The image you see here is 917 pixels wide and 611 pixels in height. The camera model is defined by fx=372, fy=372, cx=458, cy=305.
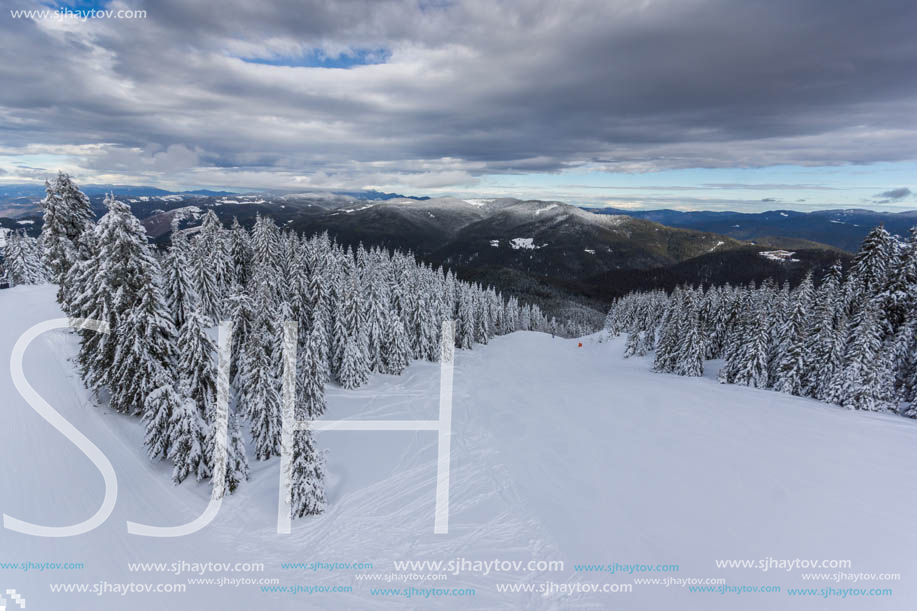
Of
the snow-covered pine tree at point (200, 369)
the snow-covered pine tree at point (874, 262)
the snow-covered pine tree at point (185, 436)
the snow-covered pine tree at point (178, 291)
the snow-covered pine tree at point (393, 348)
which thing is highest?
the snow-covered pine tree at point (874, 262)

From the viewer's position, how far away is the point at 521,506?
57.3ft

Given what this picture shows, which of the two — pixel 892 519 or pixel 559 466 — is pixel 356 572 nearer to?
pixel 559 466

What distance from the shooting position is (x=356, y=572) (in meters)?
13.8

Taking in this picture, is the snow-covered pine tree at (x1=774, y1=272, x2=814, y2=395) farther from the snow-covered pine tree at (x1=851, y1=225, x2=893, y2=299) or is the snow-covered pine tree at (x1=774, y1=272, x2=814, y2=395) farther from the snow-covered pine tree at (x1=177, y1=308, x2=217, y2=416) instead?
the snow-covered pine tree at (x1=177, y1=308, x2=217, y2=416)

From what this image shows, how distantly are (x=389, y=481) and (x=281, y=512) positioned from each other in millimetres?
5485

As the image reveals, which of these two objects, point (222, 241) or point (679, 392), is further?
point (222, 241)

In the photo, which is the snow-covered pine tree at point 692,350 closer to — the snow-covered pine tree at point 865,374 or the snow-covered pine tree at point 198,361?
the snow-covered pine tree at point 865,374

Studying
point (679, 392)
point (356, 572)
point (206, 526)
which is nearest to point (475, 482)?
point (356, 572)

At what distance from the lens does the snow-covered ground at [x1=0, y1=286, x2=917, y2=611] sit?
1220 cm

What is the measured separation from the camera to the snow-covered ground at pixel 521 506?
40.0 ft

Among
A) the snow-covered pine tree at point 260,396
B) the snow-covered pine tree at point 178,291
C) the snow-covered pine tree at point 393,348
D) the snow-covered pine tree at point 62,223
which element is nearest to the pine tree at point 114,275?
the snow-covered pine tree at point 178,291

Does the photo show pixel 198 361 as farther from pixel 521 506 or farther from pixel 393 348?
pixel 393 348

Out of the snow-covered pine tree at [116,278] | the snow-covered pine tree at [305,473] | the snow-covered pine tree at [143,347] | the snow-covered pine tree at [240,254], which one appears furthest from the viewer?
the snow-covered pine tree at [240,254]

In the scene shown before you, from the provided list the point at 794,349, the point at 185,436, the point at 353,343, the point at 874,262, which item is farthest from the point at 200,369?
the point at 874,262
